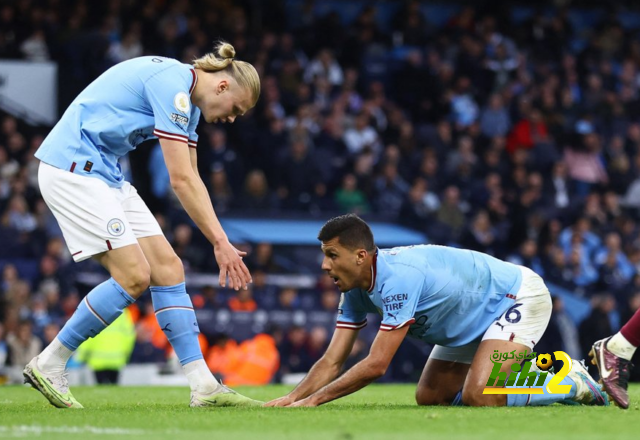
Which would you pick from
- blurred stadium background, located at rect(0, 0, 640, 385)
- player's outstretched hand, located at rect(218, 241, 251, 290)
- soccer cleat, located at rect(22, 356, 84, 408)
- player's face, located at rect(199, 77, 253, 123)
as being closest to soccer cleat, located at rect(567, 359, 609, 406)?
player's outstretched hand, located at rect(218, 241, 251, 290)

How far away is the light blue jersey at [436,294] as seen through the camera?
6.38 m

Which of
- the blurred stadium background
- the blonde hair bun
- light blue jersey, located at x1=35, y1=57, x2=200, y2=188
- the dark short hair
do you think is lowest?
the blurred stadium background

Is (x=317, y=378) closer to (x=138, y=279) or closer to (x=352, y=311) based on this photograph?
(x=352, y=311)

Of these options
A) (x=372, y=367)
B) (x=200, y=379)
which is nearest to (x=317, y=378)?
(x=372, y=367)

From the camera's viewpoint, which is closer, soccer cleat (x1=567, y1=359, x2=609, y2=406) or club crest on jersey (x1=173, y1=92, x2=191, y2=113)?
club crest on jersey (x1=173, y1=92, x2=191, y2=113)

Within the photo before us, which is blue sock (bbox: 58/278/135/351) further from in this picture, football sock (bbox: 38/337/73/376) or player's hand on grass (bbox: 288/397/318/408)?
player's hand on grass (bbox: 288/397/318/408)

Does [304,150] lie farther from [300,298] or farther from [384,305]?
[384,305]

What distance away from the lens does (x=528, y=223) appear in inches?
687

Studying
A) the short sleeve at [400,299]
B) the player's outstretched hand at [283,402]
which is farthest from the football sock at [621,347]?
the player's outstretched hand at [283,402]

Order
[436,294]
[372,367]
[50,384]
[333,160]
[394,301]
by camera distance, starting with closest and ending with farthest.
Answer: [372,367] → [394,301] → [50,384] → [436,294] → [333,160]

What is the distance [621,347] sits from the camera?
6473mm

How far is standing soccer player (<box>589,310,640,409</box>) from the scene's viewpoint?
6.38 m

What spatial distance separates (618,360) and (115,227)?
3073mm

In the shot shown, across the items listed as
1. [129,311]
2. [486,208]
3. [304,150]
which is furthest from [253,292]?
[486,208]
